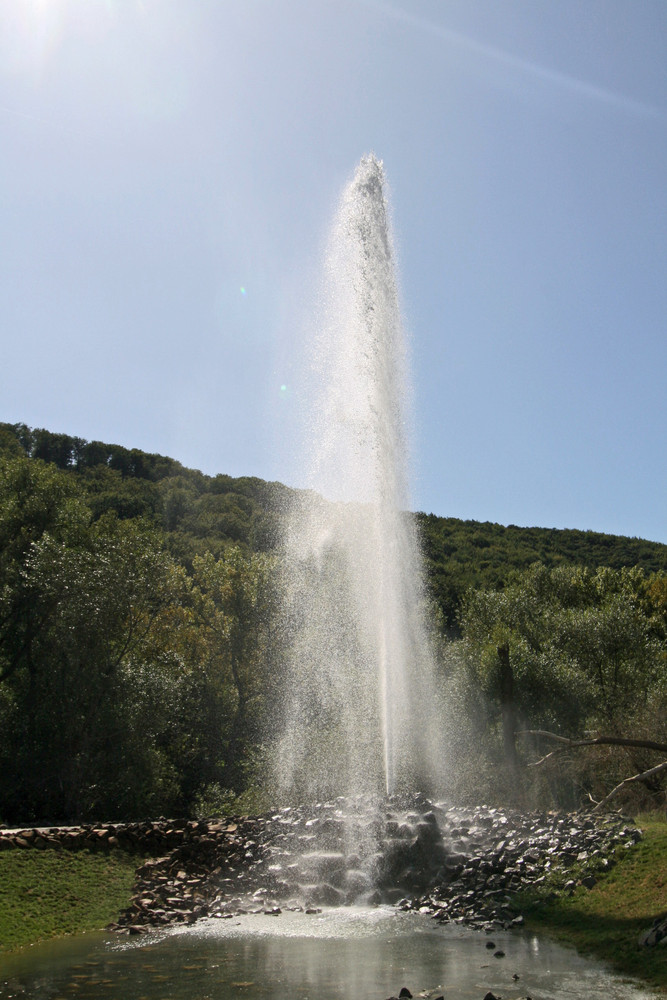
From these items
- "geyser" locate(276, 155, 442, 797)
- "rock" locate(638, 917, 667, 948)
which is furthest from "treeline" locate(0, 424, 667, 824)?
"rock" locate(638, 917, 667, 948)

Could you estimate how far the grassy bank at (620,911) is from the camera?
9609 millimetres

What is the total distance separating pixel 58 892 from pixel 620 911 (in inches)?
428

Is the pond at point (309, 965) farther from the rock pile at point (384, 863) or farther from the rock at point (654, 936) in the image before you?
the rock pile at point (384, 863)

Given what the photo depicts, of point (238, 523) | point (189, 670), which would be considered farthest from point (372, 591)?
point (238, 523)

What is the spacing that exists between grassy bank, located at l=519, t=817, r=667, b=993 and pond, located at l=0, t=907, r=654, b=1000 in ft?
1.38

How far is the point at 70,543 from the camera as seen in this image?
3177cm

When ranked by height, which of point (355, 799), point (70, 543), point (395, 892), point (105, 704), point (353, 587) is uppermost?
point (70, 543)

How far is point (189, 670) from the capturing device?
3272 cm

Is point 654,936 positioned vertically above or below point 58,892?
above

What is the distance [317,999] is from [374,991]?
0.78m

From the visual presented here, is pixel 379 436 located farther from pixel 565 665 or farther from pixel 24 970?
pixel 565 665

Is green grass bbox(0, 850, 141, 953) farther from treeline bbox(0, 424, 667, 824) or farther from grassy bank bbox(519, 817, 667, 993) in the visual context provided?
grassy bank bbox(519, 817, 667, 993)

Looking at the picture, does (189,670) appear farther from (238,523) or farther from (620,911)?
(238,523)

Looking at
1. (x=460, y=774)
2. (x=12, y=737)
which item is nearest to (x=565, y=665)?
(x=460, y=774)
